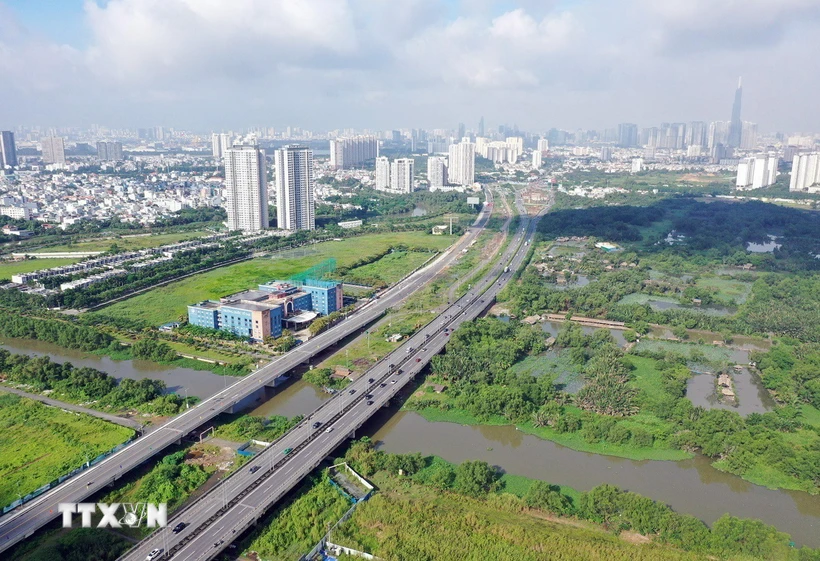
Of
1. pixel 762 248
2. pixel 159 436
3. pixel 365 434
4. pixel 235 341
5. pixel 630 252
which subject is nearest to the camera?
pixel 159 436

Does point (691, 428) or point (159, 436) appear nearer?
point (159, 436)

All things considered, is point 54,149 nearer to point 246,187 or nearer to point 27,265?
point 246,187

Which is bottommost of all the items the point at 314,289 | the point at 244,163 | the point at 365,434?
the point at 365,434

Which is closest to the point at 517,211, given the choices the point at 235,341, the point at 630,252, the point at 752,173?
the point at 630,252

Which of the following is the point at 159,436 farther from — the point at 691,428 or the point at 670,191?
the point at 670,191

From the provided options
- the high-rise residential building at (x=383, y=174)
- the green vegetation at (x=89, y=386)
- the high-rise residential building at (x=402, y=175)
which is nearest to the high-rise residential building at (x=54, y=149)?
the high-rise residential building at (x=383, y=174)

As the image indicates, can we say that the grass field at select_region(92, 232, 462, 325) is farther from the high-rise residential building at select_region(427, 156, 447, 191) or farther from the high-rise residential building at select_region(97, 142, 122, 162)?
the high-rise residential building at select_region(97, 142, 122, 162)

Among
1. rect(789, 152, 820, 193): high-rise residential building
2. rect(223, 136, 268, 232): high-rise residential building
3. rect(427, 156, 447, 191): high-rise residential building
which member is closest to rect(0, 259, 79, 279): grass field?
rect(223, 136, 268, 232): high-rise residential building

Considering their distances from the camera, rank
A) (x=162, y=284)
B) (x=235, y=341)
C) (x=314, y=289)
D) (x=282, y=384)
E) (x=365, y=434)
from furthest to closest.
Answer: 1. (x=162, y=284)
2. (x=314, y=289)
3. (x=235, y=341)
4. (x=282, y=384)
5. (x=365, y=434)
